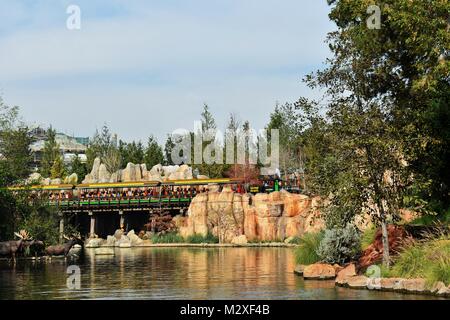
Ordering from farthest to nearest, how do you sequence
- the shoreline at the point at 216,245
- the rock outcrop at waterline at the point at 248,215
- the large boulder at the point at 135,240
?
the large boulder at the point at 135,240 → the rock outcrop at waterline at the point at 248,215 → the shoreline at the point at 216,245

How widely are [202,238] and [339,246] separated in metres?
33.8

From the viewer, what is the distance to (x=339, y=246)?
96.6ft

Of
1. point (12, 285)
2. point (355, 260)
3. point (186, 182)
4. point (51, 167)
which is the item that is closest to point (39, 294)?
point (12, 285)

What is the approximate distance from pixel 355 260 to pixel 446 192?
554cm

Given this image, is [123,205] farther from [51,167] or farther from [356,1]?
[356,1]

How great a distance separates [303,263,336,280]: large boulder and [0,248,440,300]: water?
39 centimetres

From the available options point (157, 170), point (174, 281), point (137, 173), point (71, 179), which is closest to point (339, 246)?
point (174, 281)

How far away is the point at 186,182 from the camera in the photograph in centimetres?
7125

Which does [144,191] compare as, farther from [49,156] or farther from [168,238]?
[49,156]

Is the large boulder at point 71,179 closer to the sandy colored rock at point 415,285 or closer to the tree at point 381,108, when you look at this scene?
the tree at point 381,108

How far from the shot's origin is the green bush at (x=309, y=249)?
104 ft

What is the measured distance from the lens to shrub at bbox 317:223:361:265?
29.4 metres

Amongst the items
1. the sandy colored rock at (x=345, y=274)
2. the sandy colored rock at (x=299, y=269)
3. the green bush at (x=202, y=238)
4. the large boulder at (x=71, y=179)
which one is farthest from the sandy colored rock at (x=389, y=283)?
the large boulder at (x=71, y=179)

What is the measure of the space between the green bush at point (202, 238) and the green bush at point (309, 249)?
29.7m
